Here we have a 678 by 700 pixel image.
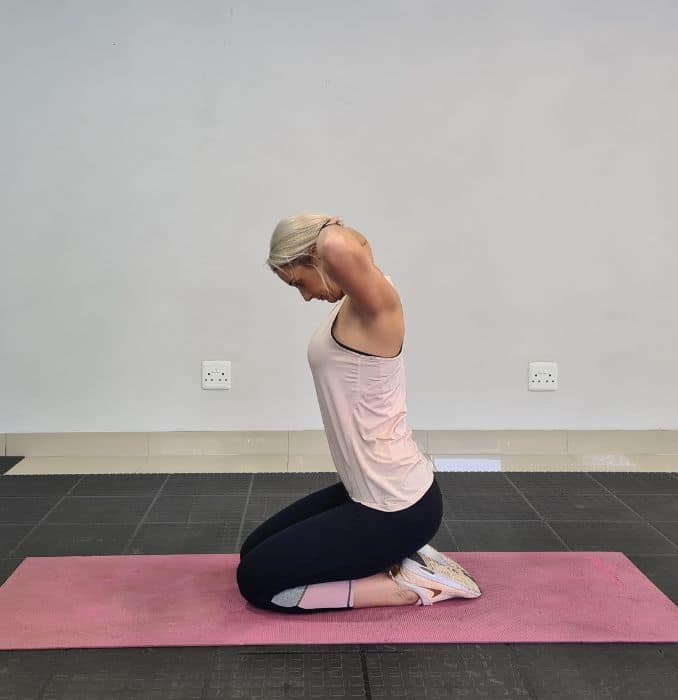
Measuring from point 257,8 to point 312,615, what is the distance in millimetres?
2297

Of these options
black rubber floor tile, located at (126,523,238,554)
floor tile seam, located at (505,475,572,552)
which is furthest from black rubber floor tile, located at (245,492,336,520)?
floor tile seam, located at (505,475,572,552)

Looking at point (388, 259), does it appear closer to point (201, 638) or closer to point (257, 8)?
point (257, 8)

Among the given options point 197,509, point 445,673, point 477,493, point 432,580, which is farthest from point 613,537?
point 197,509

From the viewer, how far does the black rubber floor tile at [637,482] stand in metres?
2.92

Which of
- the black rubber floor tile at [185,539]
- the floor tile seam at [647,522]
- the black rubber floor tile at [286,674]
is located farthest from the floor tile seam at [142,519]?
the floor tile seam at [647,522]

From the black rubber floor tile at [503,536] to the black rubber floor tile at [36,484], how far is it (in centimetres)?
138

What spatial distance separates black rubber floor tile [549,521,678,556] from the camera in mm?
2373

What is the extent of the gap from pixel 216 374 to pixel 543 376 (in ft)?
4.45

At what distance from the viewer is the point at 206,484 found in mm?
2953

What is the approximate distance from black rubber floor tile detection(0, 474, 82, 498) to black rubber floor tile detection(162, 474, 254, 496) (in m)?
0.36

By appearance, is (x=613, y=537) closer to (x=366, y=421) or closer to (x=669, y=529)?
(x=669, y=529)

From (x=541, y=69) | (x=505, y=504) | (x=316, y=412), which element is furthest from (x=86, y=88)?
(x=505, y=504)

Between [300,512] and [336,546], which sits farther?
[300,512]

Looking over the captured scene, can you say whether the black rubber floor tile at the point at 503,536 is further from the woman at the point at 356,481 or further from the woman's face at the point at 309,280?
the woman's face at the point at 309,280
